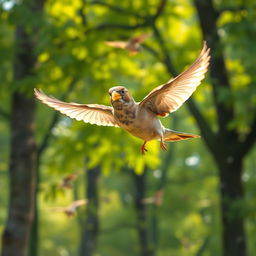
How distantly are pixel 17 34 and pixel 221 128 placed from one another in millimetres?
4615

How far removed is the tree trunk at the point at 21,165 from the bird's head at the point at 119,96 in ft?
28.0

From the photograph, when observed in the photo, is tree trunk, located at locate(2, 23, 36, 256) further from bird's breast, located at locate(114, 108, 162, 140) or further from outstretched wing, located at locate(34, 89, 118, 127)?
bird's breast, located at locate(114, 108, 162, 140)

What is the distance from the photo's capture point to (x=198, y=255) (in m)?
27.5

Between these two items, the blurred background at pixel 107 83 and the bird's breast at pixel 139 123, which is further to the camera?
the blurred background at pixel 107 83

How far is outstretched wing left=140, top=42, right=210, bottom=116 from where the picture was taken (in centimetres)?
297

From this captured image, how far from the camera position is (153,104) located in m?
3.47

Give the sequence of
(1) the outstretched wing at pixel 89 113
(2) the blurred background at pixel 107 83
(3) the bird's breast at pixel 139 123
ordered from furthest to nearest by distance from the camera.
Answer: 1. (2) the blurred background at pixel 107 83
2. (1) the outstretched wing at pixel 89 113
3. (3) the bird's breast at pixel 139 123

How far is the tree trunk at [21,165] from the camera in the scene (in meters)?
11.2

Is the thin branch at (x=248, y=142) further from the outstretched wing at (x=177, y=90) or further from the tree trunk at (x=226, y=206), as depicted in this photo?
the outstretched wing at (x=177, y=90)

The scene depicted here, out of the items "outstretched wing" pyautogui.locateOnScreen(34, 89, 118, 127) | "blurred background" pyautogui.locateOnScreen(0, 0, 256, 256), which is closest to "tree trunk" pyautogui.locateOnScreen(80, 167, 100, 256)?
"blurred background" pyautogui.locateOnScreen(0, 0, 256, 256)

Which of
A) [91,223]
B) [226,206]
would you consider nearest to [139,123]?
[226,206]

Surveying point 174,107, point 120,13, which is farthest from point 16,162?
point 174,107

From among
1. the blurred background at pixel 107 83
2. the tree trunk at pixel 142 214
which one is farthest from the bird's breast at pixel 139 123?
the tree trunk at pixel 142 214

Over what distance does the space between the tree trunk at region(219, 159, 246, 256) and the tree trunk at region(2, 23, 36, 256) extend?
399 centimetres
